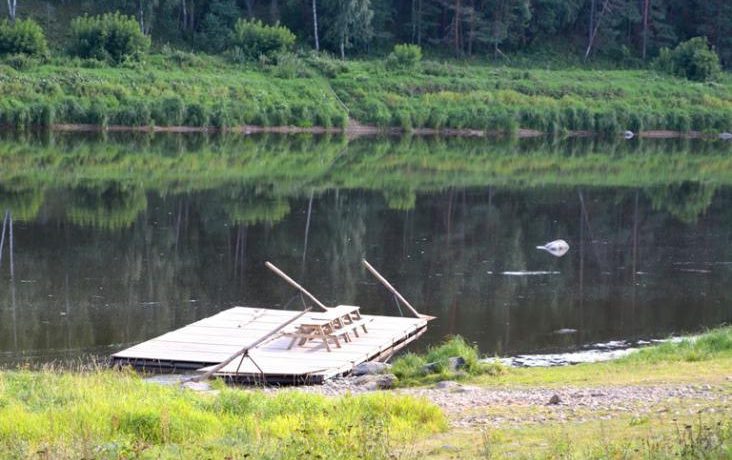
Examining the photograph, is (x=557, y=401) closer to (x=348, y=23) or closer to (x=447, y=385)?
(x=447, y=385)

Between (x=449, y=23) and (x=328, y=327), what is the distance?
69.1 meters

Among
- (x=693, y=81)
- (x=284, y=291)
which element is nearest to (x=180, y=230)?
(x=284, y=291)

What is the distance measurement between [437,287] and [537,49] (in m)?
62.9

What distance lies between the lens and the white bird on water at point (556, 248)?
3262 centimetres

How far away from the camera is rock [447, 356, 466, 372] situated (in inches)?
731

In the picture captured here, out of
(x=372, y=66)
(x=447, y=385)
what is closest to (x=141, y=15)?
(x=372, y=66)

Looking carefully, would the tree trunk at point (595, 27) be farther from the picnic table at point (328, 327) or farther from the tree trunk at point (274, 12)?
the picnic table at point (328, 327)

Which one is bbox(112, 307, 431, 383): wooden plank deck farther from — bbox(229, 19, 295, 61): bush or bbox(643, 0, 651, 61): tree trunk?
bbox(643, 0, 651, 61): tree trunk

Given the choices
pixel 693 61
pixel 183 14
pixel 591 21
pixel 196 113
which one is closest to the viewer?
pixel 196 113

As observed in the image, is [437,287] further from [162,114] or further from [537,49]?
[537,49]

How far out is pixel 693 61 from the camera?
8138 cm

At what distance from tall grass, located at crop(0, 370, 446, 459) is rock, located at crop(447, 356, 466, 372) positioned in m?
4.66

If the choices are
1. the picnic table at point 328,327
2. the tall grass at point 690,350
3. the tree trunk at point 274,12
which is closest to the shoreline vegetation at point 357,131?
the tree trunk at point 274,12

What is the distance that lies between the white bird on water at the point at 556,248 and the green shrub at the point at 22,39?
4107cm
